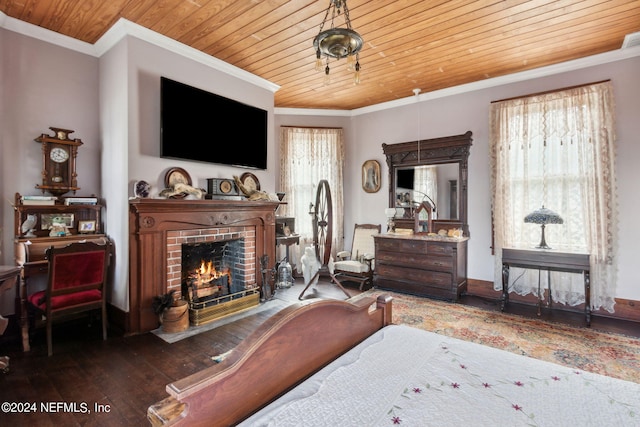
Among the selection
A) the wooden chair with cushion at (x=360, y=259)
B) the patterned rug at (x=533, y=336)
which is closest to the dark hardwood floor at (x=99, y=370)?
the patterned rug at (x=533, y=336)

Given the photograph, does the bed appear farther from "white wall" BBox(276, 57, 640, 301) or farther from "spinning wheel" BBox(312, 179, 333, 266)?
"white wall" BBox(276, 57, 640, 301)

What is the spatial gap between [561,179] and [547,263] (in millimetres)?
1045

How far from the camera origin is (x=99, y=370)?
2326 millimetres

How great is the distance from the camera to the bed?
95 centimetres

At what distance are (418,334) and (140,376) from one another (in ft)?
6.65

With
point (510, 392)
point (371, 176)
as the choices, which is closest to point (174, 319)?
point (510, 392)

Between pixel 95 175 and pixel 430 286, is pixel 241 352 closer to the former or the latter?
pixel 95 175

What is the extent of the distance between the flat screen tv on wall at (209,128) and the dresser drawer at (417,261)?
221 cm

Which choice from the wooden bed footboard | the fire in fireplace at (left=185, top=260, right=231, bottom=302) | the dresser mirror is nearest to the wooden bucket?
the fire in fireplace at (left=185, top=260, right=231, bottom=302)

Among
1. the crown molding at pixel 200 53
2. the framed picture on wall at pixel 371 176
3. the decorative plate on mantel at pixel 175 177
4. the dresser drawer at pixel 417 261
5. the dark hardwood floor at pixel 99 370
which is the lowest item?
the dark hardwood floor at pixel 99 370

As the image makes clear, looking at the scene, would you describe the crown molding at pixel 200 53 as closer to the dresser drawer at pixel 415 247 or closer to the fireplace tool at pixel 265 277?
the dresser drawer at pixel 415 247

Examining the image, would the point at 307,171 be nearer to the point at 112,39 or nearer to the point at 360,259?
the point at 360,259

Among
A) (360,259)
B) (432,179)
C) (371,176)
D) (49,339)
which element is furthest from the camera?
(371,176)

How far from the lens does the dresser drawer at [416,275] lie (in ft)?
13.4
